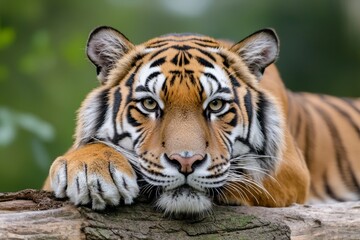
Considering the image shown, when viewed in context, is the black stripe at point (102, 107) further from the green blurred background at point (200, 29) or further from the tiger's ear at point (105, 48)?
the green blurred background at point (200, 29)

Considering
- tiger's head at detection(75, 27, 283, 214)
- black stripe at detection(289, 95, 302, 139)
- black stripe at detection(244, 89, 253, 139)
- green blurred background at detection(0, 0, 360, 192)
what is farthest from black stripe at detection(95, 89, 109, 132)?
green blurred background at detection(0, 0, 360, 192)

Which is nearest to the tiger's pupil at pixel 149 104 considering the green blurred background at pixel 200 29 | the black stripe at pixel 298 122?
the black stripe at pixel 298 122

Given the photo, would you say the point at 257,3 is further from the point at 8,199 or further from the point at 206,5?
the point at 8,199

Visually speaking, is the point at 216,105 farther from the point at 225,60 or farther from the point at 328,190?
the point at 328,190

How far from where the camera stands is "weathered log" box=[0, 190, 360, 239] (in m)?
3.30

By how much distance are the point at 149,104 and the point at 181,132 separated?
293mm

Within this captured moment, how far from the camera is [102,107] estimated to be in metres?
3.88

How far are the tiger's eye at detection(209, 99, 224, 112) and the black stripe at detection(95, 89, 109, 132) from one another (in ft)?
1.70

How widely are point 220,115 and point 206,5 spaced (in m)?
10.5

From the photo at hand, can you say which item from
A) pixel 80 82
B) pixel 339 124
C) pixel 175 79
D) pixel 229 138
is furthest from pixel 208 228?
pixel 80 82

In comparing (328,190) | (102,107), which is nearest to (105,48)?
(102,107)

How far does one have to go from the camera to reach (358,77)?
13125 mm

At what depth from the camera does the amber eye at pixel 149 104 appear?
3618 millimetres

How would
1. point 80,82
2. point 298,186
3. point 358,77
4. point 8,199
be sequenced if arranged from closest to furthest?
1. point 8,199
2. point 298,186
3. point 80,82
4. point 358,77
